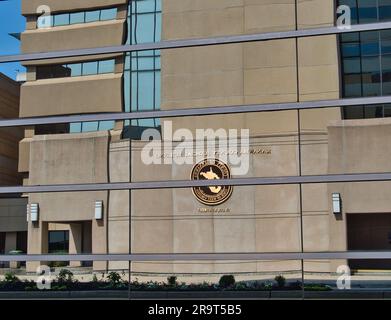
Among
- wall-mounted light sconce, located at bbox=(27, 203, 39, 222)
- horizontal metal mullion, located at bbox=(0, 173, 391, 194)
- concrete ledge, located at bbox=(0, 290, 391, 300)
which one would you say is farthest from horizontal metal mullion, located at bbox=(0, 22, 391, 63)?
concrete ledge, located at bbox=(0, 290, 391, 300)

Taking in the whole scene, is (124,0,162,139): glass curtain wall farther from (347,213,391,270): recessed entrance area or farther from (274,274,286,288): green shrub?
(347,213,391,270): recessed entrance area

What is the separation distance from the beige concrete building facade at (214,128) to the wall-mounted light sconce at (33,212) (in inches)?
1.8

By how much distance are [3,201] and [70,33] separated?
1641 mm

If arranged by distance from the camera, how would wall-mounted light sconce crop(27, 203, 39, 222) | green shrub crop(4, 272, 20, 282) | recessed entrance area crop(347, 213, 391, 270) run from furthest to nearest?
green shrub crop(4, 272, 20, 282) → wall-mounted light sconce crop(27, 203, 39, 222) → recessed entrance area crop(347, 213, 391, 270)

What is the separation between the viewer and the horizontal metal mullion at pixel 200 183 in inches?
187

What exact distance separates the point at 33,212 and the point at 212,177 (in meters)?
1.57

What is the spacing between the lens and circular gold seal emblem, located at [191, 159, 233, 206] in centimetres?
495

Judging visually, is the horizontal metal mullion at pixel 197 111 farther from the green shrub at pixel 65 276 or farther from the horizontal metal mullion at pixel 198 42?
the green shrub at pixel 65 276

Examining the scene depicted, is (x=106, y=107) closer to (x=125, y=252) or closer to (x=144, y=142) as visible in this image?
(x=144, y=142)

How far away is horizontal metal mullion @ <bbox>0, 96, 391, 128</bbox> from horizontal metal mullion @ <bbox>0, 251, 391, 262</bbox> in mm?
1166

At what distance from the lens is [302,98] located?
4973mm

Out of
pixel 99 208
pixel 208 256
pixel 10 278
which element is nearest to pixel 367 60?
pixel 208 256

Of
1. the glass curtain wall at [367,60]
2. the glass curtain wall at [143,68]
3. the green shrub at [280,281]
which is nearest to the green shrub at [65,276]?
the glass curtain wall at [143,68]

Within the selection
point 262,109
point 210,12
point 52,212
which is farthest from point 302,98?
point 52,212
